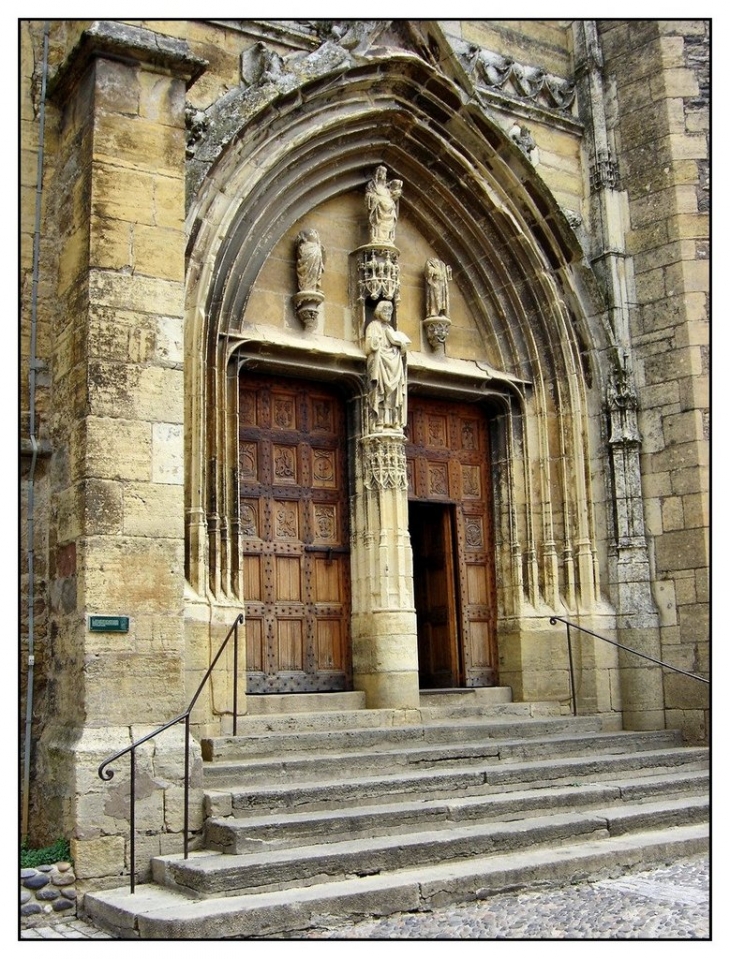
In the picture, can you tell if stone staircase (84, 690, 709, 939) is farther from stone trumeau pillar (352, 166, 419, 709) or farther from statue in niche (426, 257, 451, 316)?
statue in niche (426, 257, 451, 316)

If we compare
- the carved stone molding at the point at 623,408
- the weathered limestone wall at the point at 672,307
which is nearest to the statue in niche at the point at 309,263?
the carved stone molding at the point at 623,408

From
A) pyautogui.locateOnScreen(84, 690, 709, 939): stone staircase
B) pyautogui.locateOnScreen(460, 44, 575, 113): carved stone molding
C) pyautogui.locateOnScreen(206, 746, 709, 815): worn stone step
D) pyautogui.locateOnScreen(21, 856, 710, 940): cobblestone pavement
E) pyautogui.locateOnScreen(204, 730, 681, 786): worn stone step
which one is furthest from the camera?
pyautogui.locateOnScreen(460, 44, 575, 113): carved stone molding

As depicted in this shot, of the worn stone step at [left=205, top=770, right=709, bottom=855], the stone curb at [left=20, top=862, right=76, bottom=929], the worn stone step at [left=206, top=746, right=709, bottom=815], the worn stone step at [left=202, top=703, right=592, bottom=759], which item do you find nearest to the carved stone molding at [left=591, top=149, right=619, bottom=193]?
the worn stone step at [left=202, top=703, right=592, bottom=759]

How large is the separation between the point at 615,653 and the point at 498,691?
1.15 meters

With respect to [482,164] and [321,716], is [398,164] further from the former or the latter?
[321,716]

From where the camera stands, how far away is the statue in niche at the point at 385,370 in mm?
9945

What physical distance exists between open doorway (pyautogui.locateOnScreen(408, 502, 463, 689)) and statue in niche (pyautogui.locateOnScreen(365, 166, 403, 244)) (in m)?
2.47

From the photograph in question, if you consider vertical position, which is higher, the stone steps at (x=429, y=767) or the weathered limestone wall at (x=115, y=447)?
the weathered limestone wall at (x=115, y=447)

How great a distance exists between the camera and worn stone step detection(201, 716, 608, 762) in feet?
26.1

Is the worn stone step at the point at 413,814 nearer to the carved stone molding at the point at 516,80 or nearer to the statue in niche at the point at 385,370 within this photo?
the statue in niche at the point at 385,370

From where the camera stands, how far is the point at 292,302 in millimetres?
9891

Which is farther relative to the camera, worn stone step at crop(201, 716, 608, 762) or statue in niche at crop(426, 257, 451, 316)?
statue in niche at crop(426, 257, 451, 316)

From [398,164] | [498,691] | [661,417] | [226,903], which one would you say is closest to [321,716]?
[498,691]

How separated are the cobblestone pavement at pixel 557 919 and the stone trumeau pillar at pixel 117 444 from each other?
0.87 meters
